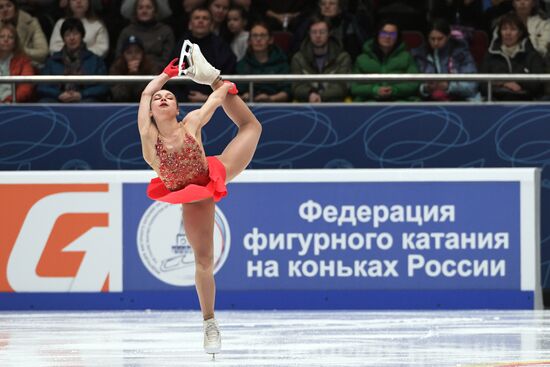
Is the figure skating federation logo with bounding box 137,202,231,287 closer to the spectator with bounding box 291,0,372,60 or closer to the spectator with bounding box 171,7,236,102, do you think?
the spectator with bounding box 171,7,236,102

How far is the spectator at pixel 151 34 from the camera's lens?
44.8 feet

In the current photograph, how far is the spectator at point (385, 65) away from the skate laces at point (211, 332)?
4896 millimetres

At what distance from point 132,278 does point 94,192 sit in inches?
32.5

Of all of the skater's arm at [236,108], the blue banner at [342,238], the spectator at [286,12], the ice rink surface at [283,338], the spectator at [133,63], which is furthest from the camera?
the spectator at [286,12]

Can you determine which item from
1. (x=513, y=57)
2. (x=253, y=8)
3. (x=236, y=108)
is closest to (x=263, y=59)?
(x=253, y=8)

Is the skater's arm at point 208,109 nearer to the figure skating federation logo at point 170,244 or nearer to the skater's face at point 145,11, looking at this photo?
the figure skating federation logo at point 170,244

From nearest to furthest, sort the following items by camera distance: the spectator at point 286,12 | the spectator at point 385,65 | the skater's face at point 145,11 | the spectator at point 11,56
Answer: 1. the spectator at point 385,65
2. the spectator at point 11,56
3. the skater's face at point 145,11
4. the spectator at point 286,12

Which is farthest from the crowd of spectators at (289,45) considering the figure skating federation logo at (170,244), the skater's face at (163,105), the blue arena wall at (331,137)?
the skater's face at (163,105)

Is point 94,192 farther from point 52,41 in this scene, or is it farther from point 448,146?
point 448,146

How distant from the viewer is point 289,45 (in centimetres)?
1404

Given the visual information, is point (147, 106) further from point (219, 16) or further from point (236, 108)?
point (219, 16)

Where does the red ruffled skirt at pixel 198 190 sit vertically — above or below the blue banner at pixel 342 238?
above

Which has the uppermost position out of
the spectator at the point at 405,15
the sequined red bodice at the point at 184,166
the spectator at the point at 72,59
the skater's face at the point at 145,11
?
the skater's face at the point at 145,11

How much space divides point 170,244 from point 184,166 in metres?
3.75
